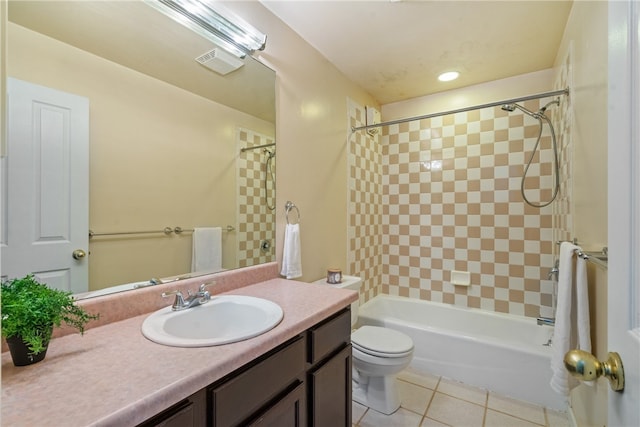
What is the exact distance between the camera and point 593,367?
1.74 ft

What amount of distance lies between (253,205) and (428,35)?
1.56m

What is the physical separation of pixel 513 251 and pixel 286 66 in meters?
2.28

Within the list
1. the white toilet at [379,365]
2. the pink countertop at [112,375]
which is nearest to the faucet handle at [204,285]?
the pink countertop at [112,375]

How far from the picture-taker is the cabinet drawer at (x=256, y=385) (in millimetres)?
727

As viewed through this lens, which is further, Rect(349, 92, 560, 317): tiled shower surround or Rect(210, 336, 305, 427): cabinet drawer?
Rect(349, 92, 560, 317): tiled shower surround

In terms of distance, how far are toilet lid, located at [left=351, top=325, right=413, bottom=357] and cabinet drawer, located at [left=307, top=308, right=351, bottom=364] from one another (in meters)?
0.51

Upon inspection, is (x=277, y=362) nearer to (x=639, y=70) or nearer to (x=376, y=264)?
(x=639, y=70)

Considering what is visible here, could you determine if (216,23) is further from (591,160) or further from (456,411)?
(456,411)

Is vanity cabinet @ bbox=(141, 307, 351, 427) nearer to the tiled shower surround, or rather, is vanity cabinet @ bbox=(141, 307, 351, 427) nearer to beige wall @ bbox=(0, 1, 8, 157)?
beige wall @ bbox=(0, 1, 8, 157)

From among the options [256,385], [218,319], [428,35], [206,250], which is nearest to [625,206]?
[256,385]

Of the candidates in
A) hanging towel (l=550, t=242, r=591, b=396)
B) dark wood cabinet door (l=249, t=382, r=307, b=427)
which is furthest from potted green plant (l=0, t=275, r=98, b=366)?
hanging towel (l=550, t=242, r=591, b=396)

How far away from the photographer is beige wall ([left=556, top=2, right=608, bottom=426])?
1101mm

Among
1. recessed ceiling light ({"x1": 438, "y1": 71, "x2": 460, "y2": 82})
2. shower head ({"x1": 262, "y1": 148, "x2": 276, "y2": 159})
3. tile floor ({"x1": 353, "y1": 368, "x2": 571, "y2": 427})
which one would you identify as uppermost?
recessed ceiling light ({"x1": 438, "y1": 71, "x2": 460, "y2": 82})

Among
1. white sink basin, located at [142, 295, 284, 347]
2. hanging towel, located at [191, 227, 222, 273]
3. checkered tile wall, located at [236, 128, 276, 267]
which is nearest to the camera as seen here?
white sink basin, located at [142, 295, 284, 347]
